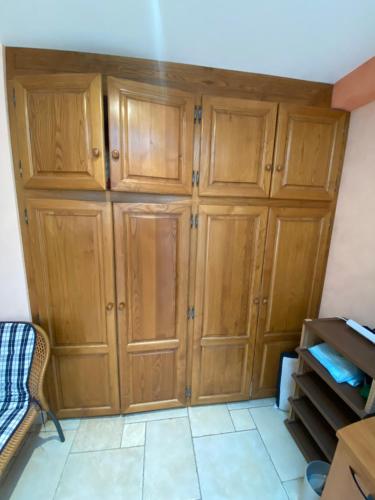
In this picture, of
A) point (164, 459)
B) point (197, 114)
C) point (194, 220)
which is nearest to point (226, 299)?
point (194, 220)

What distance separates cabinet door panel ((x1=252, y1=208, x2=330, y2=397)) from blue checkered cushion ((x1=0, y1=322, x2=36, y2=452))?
1.54 m

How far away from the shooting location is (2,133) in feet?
3.97

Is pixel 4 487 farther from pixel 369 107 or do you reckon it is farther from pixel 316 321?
pixel 369 107

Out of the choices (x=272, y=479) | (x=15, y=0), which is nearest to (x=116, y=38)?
(x=15, y=0)

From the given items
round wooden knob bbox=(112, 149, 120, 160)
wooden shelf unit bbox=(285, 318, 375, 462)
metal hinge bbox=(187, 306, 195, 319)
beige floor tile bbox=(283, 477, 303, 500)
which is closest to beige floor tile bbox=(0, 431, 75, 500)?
metal hinge bbox=(187, 306, 195, 319)

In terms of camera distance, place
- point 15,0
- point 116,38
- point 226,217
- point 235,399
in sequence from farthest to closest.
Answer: point 235,399, point 226,217, point 116,38, point 15,0

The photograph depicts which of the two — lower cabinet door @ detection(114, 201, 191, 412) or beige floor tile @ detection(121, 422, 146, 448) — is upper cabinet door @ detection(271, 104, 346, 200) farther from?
beige floor tile @ detection(121, 422, 146, 448)

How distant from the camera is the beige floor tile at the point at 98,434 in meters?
1.46

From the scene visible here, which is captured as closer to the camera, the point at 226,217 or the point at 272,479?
the point at 272,479

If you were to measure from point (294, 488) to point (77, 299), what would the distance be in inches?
66.3

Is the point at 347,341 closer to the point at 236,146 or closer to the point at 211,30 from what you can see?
the point at 236,146

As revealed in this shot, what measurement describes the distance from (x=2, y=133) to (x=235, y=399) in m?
2.38

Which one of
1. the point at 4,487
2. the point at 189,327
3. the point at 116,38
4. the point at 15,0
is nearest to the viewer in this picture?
the point at 15,0

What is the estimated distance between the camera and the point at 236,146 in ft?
4.51
